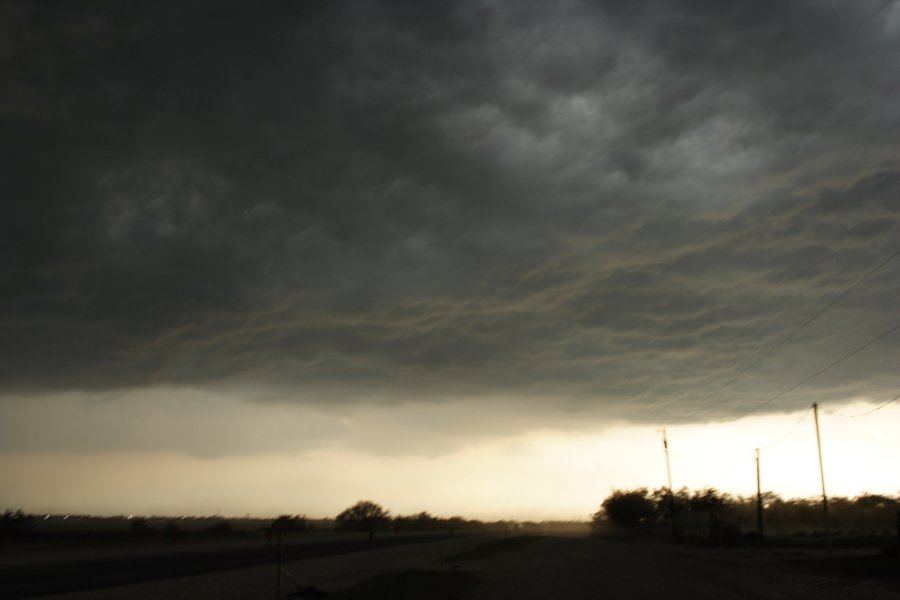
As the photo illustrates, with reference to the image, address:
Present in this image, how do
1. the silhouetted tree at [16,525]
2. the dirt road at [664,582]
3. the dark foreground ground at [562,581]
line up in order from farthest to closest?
the silhouetted tree at [16,525], the dark foreground ground at [562,581], the dirt road at [664,582]

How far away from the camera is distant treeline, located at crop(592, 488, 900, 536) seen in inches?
4451

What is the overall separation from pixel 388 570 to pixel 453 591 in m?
17.0

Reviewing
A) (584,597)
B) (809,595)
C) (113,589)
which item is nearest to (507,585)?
(584,597)

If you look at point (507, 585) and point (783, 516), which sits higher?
point (507, 585)

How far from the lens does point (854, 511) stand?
13162 cm

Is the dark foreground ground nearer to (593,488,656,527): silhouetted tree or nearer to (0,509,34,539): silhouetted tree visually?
(0,509,34,539): silhouetted tree

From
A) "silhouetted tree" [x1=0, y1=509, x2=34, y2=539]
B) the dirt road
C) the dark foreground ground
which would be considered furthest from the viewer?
"silhouetted tree" [x1=0, y1=509, x2=34, y2=539]

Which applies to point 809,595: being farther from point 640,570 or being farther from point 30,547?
point 30,547

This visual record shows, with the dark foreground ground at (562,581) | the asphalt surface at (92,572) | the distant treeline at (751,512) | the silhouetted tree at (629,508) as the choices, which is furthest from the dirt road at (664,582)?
the silhouetted tree at (629,508)

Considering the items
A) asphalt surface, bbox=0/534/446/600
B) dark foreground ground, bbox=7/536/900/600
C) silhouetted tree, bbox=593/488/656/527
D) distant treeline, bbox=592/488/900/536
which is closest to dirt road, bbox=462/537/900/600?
dark foreground ground, bbox=7/536/900/600

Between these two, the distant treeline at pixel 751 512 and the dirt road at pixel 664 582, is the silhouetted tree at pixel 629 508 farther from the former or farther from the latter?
the dirt road at pixel 664 582

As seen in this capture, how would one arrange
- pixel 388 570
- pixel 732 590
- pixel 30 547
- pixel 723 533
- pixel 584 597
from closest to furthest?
pixel 584 597, pixel 732 590, pixel 388 570, pixel 30 547, pixel 723 533

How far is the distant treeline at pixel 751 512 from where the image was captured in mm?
113062

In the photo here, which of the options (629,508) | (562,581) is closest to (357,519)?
(629,508)
